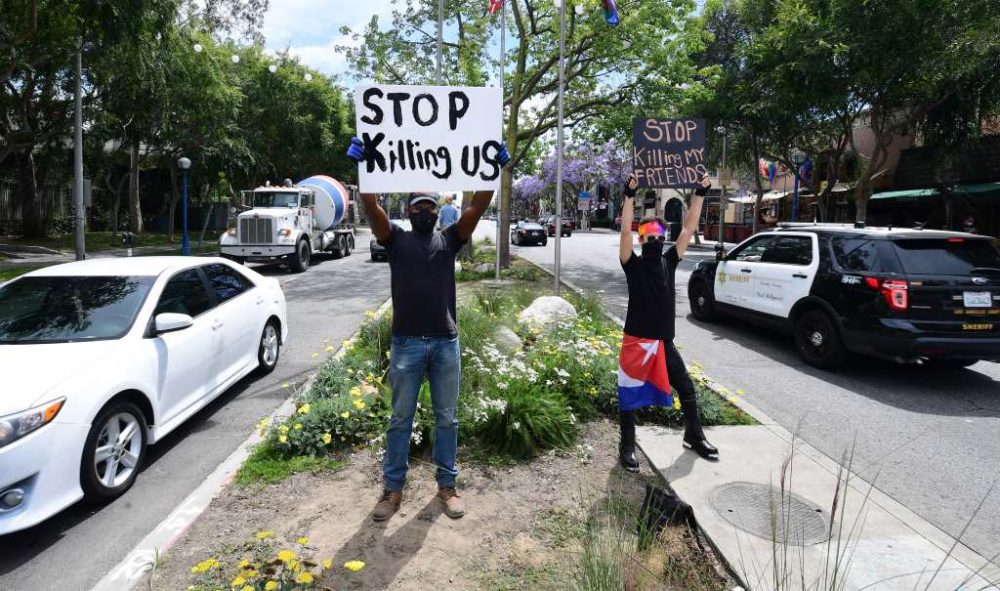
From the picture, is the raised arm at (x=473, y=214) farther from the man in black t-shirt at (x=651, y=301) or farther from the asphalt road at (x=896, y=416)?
the asphalt road at (x=896, y=416)

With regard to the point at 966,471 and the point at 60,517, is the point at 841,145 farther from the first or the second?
the point at 60,517

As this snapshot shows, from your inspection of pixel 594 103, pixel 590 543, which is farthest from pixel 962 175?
pixel 590 543

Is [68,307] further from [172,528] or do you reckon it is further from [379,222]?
[379,222]

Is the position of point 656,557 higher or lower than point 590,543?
lower

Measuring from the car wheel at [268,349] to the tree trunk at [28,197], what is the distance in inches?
996

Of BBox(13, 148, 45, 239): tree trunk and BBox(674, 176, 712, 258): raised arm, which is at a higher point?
BBox(13, 148, 45, 239): tree trunk

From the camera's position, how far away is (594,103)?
55.7 feet

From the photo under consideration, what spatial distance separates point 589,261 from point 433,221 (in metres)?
19.7

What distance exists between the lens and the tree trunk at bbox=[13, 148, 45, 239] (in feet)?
83.6

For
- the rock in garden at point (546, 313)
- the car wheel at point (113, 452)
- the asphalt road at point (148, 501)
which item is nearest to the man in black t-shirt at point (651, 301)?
the rock in garden at point (546, 313)

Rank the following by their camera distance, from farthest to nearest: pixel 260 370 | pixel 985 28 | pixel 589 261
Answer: pixel 589 261 → pixel 985 28 → pixel 260 370

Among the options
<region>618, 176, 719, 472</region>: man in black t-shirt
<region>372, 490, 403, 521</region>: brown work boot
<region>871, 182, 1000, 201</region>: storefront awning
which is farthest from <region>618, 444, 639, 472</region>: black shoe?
<region>871, 182, 1000, 201</region>: storefront awning

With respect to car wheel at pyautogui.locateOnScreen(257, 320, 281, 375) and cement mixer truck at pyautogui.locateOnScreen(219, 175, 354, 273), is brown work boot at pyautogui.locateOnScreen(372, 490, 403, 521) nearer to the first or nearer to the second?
car wheel at pyautogui.locateOnScreen(257, 320, 281, 375)

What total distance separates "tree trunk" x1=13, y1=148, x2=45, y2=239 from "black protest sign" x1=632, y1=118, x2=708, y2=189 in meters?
28.2
